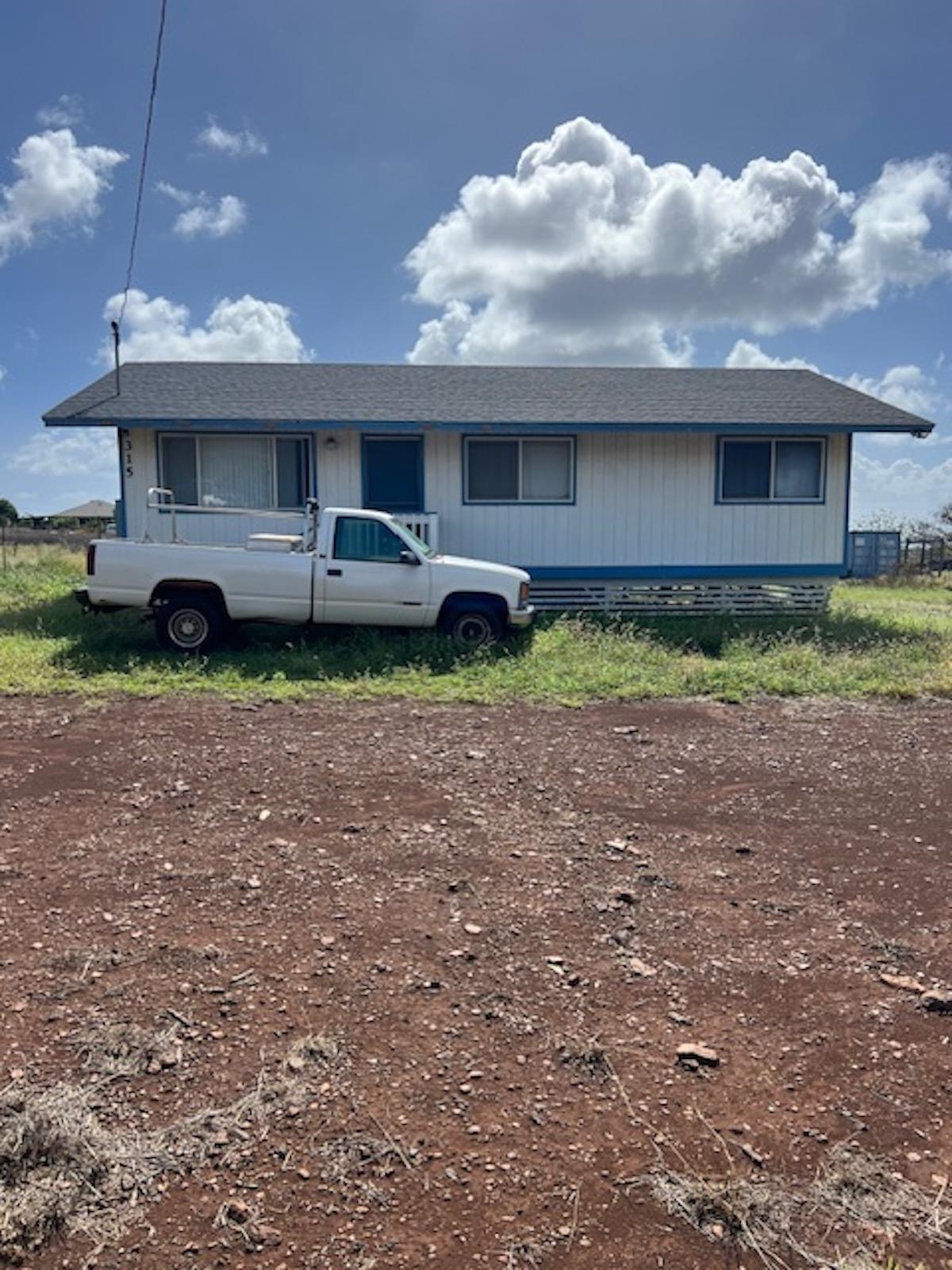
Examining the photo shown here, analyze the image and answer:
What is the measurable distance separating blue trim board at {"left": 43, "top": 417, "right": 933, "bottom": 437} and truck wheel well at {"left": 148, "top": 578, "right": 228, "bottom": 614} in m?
3.85

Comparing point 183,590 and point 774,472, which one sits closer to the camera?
point 183,590

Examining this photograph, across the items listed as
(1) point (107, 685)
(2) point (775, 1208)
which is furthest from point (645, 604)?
(2) point (775, 1208)

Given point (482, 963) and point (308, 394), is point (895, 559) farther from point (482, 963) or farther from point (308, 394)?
point (482, 963)

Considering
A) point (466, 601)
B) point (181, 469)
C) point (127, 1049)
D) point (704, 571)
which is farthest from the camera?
point (704, 571)

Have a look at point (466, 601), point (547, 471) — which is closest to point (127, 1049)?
point (466, 601)

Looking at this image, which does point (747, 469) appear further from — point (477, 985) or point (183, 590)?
point (477, 985)

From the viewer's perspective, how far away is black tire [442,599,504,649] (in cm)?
1050

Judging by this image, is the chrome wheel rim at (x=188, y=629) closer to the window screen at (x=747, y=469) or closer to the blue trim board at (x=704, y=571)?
the blue trim board at (x=704, y=571)

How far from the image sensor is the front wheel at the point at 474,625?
34.5 ft

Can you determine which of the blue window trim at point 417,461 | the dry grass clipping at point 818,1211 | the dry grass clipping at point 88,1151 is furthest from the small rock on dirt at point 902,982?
the blue window trim at point 417,461

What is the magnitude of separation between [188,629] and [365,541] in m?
2.32

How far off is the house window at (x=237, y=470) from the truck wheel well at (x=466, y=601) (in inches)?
178

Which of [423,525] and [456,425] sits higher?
[456,425]

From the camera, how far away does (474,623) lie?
10617 mm
